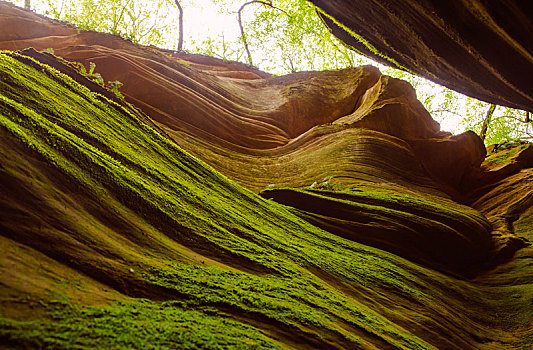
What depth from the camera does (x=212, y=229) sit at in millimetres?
3861

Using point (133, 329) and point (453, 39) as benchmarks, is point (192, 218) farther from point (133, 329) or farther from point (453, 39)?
point (453, 39)

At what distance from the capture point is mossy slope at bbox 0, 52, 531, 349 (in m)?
1.94

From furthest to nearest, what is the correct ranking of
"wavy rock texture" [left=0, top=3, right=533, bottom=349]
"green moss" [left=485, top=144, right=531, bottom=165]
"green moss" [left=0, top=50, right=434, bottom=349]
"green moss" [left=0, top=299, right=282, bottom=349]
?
"green moss" [left=485, top=144, right=531, bottom=165] → "green moss" [left=0, top=50, right=434, bottom=349] → "wavy rock texture" [left=0, top=3, right=533, bottom=349] → "green moss" [left=0, top=299, right=282, bottom=349]

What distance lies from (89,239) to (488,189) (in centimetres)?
1440

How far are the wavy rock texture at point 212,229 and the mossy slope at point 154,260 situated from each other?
2 cm

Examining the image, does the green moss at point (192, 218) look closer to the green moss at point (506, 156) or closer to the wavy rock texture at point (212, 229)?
the wavy rock texture at point (212, 229)

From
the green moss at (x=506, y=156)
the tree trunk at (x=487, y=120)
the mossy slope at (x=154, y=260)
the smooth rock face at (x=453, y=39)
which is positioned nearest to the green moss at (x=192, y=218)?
the mossy slope at (x=154, y=260)

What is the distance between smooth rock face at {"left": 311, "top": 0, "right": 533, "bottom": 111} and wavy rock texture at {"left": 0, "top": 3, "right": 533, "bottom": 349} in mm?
3232

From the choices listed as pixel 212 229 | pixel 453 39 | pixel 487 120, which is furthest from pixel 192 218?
pixel 487 120

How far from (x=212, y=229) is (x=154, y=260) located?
1157mm

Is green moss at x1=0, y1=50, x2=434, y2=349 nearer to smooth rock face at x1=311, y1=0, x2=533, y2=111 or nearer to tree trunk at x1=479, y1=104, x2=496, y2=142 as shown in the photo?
smooth rock face at x1=311, y1=0, x2=533, y2=111

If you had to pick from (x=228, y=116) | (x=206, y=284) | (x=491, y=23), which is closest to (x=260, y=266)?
(x=206, y=284)

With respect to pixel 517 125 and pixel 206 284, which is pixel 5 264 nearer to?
pixel 206 284

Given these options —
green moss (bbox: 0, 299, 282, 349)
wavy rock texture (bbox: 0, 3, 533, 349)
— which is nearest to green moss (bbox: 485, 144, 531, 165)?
wavy rock texture (bbox: 0, 3, 533, 349)
